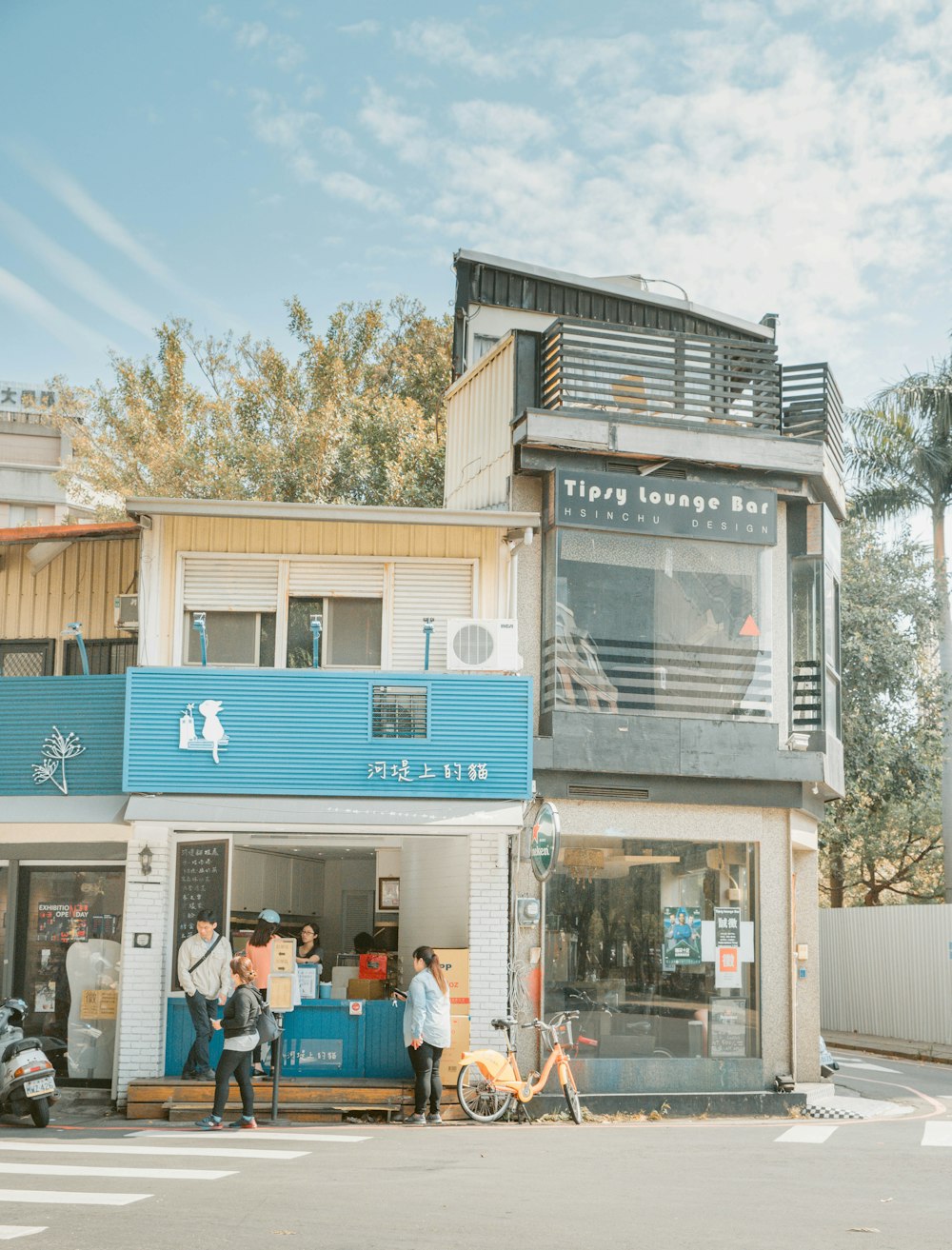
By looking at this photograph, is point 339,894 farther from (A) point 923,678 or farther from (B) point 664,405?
(A) point 923,678

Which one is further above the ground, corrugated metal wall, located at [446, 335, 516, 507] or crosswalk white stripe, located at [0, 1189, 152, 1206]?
corrugated metal wall, located at [446, 335, 516, 507]

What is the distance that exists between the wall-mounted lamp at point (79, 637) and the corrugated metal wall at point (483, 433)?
5.07m

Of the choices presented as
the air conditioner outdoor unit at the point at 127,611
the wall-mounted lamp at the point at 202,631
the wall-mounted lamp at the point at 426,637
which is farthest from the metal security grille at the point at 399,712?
the air conditioner outdoor unit at the point at 127,611

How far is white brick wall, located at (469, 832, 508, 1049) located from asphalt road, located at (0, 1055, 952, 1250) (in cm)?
141

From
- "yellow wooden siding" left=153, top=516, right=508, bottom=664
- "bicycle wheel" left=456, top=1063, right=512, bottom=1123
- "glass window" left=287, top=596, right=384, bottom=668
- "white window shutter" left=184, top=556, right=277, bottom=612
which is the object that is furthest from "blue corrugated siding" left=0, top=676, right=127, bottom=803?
"bicycle wheel" left=456, top=1063, right=512, bottom=1123

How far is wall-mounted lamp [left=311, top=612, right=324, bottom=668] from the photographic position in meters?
16.1

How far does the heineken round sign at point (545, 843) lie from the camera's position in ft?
49.1

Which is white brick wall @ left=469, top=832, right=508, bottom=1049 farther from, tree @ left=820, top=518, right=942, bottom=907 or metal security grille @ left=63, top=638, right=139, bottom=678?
tree @ left=820, top=518, right=942, bottom=907

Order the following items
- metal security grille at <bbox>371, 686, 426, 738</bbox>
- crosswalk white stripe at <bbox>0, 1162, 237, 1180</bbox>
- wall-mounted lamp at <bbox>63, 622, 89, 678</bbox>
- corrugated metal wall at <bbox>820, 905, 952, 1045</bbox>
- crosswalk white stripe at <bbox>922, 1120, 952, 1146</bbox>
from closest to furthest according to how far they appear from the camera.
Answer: crosswalk white stripe at <bbox>0, 1162, 237, 1180</bbox> → crosswalk white stripe at <bbox>922, 1120, 952, 1146</bbox> → metal security grille at <bbox>371, 686, 426, 738</bbox> → wall-mounted lamp at <bbox>63, 622, 89, 678</bbox> → corrugated metal wall at <bbox>820, 905, 952, 1045</bbox>

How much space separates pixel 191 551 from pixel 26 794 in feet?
10.6

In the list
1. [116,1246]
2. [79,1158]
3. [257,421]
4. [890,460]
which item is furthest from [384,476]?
[116,1246]

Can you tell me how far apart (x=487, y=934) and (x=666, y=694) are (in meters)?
3.47

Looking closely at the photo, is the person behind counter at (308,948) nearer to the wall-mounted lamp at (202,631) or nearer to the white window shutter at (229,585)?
the wall-mounted lamp at (202,631)

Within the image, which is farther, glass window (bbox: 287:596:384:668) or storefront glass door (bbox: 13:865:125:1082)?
glass window (bbox: 287:596:384:668)
